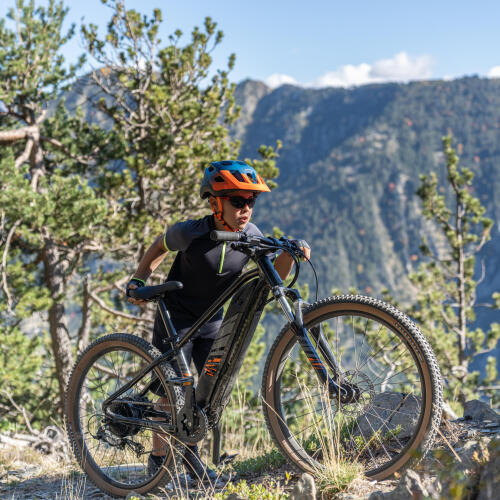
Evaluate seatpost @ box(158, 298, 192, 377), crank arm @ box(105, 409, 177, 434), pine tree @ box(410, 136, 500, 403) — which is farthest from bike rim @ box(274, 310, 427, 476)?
pine tree @ box(410, 136, 500, 403)

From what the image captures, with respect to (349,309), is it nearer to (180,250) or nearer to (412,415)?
(412,415)

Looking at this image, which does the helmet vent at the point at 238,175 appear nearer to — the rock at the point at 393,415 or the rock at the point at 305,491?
the rock at the point at 393,415

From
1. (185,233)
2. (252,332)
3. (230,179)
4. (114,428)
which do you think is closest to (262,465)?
(114,428)

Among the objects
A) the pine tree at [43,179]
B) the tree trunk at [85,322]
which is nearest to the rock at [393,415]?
the pine tree at [43,179]

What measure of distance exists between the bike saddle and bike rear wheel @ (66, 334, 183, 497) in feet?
1.05

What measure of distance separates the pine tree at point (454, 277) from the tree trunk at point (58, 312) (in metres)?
11.7

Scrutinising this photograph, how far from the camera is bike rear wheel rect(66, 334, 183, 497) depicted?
357 cm

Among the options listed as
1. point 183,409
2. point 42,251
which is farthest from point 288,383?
point 183,409

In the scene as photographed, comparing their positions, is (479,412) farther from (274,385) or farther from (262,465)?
(274,385)

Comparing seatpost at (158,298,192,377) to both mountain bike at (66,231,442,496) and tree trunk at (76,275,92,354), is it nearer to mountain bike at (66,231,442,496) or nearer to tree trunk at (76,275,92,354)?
mountain bike at (66,231,442,496)

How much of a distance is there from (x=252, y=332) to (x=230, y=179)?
996 mm

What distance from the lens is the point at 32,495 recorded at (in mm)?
4031

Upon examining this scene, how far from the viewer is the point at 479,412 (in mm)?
4258

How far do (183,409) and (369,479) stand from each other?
1256 mm
